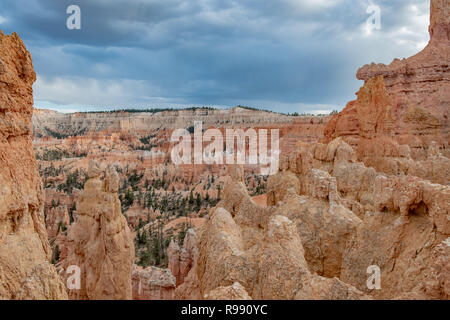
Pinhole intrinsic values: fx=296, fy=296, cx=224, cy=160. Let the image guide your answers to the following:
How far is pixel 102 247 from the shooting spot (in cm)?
629

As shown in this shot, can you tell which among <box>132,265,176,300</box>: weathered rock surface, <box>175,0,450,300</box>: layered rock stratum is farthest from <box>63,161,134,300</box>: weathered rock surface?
<box>175,0,450,300</box>: layered rock stratum

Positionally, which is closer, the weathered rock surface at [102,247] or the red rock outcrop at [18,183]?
the red rock outcrop at [18,183]

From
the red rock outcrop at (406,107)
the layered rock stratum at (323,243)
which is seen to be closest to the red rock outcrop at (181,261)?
the layered rock stratum at (323,243)

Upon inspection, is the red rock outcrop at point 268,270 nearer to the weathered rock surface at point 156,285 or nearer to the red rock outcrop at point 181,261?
the weathered rock surface at point 156,285

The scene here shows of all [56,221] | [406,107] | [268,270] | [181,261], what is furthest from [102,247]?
[406,107]

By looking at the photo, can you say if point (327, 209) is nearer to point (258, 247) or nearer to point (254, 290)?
point (258, 247)

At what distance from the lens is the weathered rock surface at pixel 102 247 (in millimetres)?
6137

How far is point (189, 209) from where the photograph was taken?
26969 millimetres

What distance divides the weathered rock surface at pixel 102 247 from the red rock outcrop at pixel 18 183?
2755 millimetres

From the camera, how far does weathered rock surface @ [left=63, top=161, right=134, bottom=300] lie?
242 inches

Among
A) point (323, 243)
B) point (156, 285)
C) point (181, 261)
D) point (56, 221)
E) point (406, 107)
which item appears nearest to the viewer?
point (323, 243)

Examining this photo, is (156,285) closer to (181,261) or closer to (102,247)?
(181,261)

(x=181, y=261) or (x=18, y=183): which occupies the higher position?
(x=18, y=183)

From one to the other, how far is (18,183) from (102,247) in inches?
135
